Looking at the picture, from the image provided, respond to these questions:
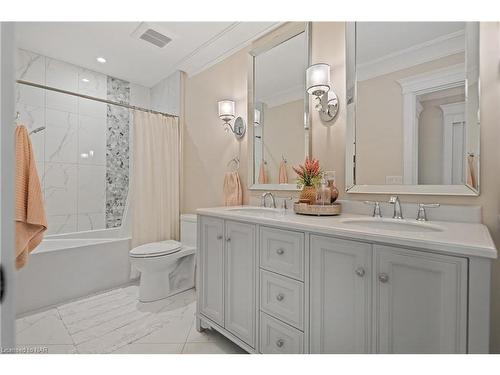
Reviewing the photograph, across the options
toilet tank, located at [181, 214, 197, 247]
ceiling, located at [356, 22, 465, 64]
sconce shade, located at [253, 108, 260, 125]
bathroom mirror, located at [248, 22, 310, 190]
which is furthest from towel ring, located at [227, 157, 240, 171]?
ceiling, located at [356, 22, 465, 64]

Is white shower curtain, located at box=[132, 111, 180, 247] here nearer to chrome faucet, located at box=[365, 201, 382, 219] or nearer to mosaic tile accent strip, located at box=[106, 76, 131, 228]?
mosaic tile accent strip, located at box=[106, 76, 131, 228]

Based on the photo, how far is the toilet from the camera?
207 centimetres

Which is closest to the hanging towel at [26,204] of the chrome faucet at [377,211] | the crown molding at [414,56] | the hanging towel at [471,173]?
the chrome faucet at [377,211]

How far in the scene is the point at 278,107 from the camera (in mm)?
1939

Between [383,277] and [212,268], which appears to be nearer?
[383,277]

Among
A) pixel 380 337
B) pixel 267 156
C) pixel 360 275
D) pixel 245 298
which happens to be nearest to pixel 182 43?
pixel 267 156

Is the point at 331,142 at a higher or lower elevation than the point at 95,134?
lower

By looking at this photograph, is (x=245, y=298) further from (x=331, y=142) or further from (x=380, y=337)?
(x=331, y=142)

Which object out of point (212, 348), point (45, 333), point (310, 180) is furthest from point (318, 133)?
point (45, 333)

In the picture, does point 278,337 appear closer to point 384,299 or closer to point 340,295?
point 340,295

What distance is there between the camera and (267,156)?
2021mm

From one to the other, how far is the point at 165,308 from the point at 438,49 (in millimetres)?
2551

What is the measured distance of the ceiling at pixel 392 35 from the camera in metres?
1.24

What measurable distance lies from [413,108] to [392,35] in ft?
1.49
